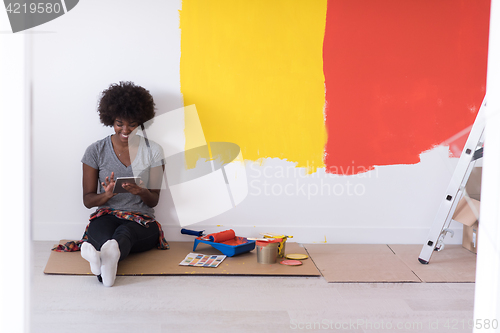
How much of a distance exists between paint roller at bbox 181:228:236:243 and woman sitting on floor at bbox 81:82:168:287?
0.16 meters

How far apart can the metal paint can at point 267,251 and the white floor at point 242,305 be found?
0.64 ft

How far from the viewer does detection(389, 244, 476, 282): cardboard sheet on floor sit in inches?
83.7

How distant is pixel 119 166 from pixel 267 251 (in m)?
0.96

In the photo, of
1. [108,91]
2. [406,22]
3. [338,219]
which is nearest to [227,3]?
[108,91]

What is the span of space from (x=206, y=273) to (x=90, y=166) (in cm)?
93

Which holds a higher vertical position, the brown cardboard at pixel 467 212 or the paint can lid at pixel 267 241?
the brown cardboard at pixel 467 212

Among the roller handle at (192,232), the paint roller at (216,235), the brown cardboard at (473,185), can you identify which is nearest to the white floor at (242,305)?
the paint roller at (216,235)

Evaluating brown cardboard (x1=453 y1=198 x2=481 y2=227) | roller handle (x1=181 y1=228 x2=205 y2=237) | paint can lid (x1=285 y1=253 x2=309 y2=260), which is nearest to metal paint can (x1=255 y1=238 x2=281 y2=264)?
paint can lid (x1=285 y1=253 x2=309 y2=260)

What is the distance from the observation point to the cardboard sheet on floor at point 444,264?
2127 mm

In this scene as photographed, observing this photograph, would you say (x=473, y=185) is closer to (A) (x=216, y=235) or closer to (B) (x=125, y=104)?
(A) (x=216, y=235)

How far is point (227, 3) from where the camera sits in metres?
2.57

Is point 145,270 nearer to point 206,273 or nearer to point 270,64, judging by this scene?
point 206,273

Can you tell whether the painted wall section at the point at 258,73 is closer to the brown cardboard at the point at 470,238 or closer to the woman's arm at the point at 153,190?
the woman's arm at the point at 153,190

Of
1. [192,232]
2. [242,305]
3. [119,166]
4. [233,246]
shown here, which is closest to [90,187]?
[119,166]
